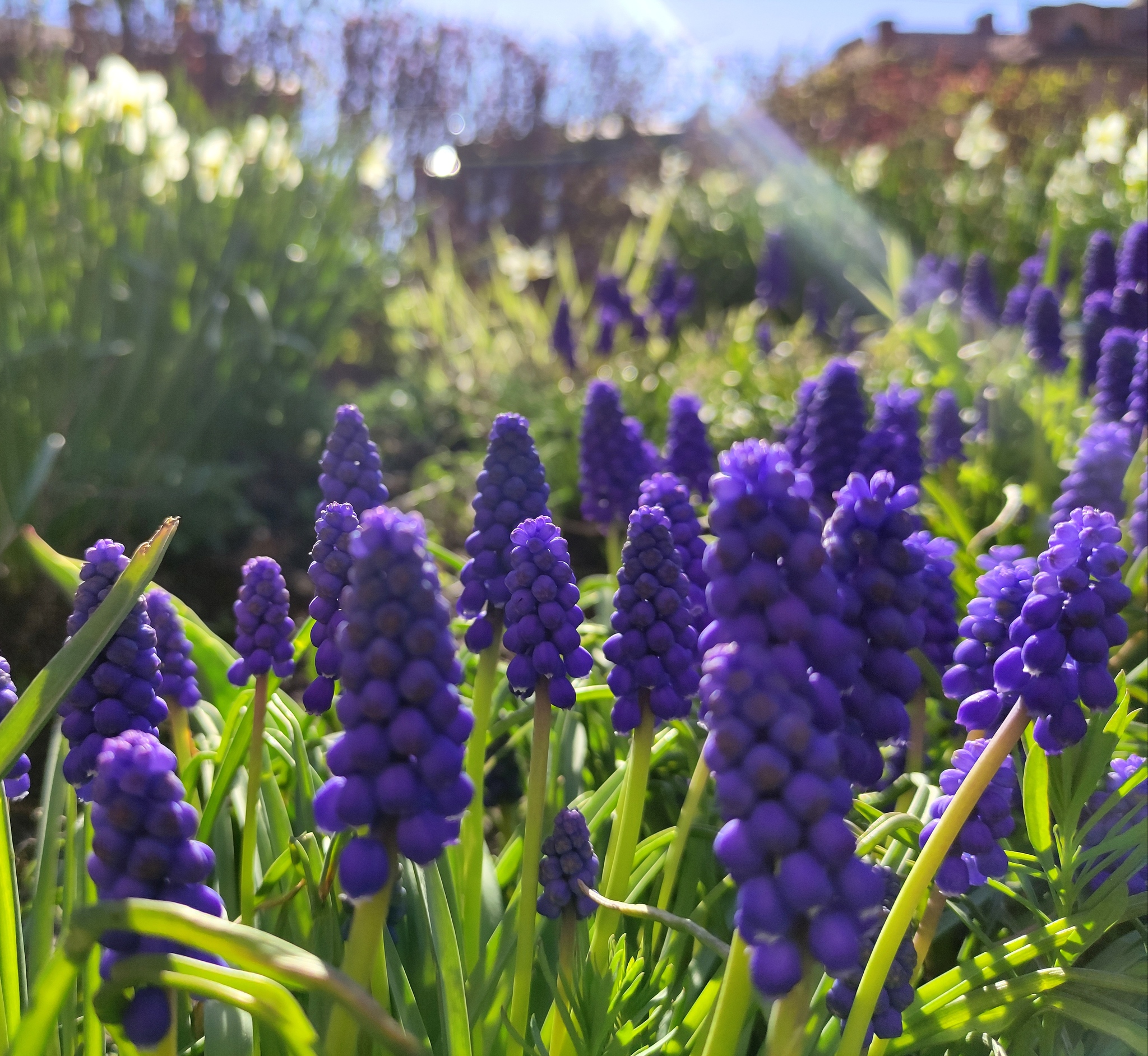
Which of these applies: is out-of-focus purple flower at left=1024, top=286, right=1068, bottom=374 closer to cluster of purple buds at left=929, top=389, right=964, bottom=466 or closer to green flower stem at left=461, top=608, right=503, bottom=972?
cluster of purple buds at left=929, top=389, right=964, bottom=466

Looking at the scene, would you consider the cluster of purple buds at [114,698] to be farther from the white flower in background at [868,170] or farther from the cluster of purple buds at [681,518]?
the white flower in background at [868,170]

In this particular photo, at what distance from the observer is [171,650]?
85.7 inches

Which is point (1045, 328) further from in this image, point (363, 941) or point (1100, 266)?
point (363, 941)

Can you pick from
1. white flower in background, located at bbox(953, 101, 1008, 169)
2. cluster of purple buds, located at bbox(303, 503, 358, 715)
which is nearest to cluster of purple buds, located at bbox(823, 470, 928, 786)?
cluster of purple buds, located at bbox(303, 503, 358, 715)

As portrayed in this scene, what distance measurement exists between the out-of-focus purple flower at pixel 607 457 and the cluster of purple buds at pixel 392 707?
2102 millimetres

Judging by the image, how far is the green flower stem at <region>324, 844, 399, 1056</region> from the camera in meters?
1.23

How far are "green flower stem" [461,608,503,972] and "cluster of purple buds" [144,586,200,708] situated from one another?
2.28 ft

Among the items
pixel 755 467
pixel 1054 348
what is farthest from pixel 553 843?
pixel 1054 348

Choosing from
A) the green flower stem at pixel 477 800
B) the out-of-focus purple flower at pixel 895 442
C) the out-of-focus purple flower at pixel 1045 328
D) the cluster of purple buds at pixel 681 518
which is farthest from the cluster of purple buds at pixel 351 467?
the out-of-focus purple flower at pixel 1045 328

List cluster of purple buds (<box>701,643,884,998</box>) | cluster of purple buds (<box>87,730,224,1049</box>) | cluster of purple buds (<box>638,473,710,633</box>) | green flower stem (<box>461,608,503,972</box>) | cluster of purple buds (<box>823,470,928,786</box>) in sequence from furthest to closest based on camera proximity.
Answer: cluster of purple buds (<box>638,473,710,633</box>)
green flower stem (<box>461,608,503,972</box>)
cluster of purple buds (<box>823,470,928,786</box>)
cluster of purple buds (<box>87,730,224,1049</box>)
cluster of purple buds (<box>701,643,884,998</box>)

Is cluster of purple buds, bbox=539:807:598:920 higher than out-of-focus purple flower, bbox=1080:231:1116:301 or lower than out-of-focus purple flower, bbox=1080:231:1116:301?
lower

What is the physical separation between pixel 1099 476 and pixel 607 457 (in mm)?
1634

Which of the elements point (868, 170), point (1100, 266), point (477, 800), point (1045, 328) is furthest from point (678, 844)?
point (868, 170)

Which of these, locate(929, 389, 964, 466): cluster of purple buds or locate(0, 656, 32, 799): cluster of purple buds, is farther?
locate(929, 389, 964, 466): cluster of purple buds
